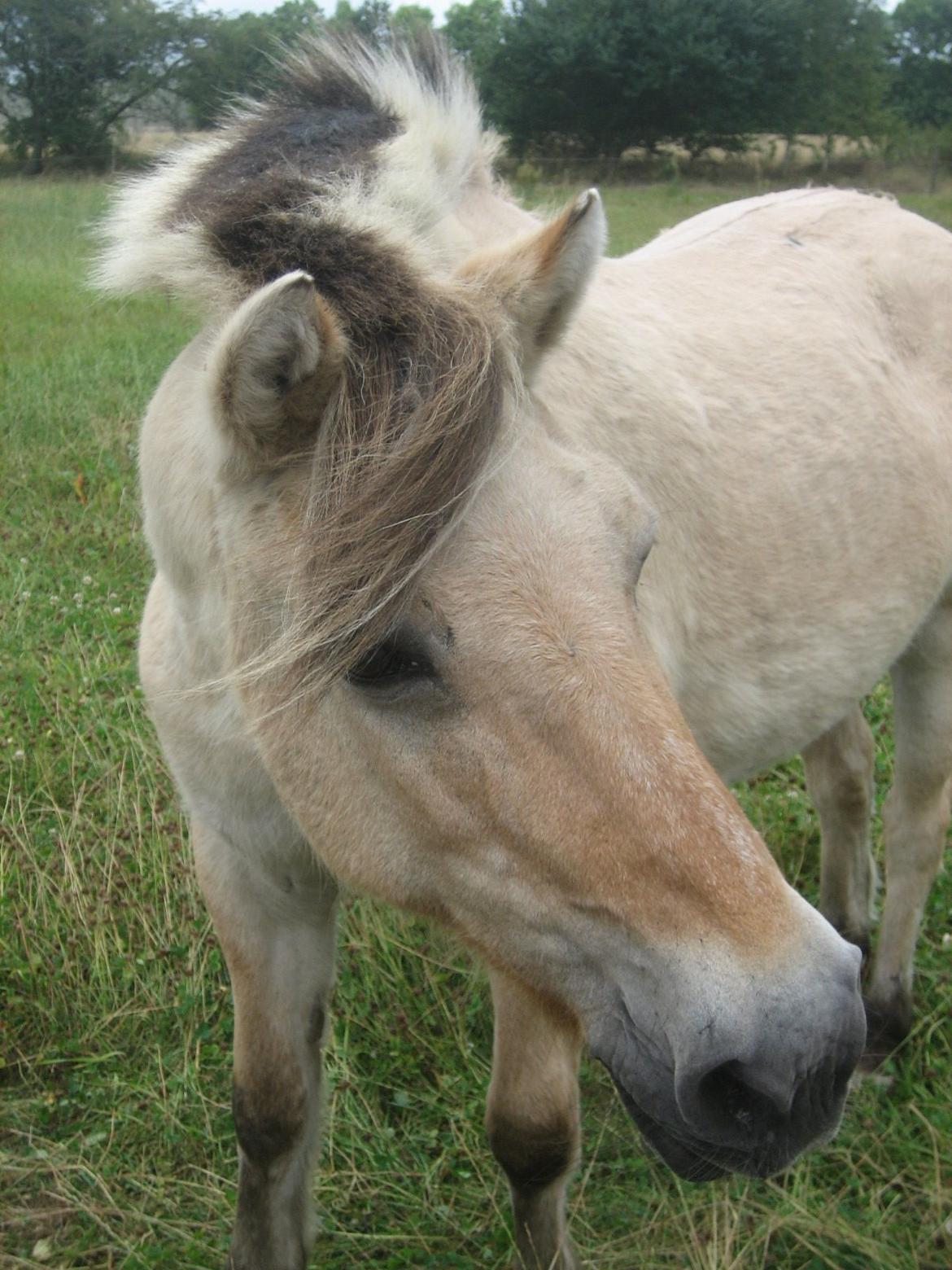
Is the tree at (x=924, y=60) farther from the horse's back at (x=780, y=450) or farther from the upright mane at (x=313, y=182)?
the upright mane at (x=313, y=182)

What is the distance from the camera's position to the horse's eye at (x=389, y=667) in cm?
172

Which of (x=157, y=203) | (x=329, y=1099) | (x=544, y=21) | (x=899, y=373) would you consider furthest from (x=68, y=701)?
(x=544, y=21)

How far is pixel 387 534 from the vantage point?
171 cm

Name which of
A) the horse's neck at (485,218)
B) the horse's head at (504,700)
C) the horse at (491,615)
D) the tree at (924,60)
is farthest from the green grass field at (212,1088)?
the tree at (924,60)

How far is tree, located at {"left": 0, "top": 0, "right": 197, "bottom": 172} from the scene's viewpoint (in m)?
27.3

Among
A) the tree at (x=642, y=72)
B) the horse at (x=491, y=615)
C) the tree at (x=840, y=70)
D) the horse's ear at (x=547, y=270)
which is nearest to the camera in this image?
the horse at (x=491, y=615)

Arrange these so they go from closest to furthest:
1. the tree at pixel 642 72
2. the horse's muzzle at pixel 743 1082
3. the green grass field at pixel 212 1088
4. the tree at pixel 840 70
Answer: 1. the horse's muzzle at pixel 743 1082
2. the green grass field at pixel 212 1088
3. the tree at pixel 642 72
4. the tree at pixel 840 70

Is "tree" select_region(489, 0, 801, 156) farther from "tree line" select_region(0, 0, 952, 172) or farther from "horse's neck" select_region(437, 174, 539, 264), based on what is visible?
"horse's neck" select_region(437, 174, 539, 264)

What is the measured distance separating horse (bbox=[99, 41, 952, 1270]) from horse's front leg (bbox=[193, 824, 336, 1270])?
0.01 metres

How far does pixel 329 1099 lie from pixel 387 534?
208 cm

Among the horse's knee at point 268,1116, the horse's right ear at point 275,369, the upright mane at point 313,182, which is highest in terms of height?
the upright mane at point 313,182

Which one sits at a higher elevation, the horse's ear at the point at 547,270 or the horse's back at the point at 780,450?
the horse's ear at the point at 547,270

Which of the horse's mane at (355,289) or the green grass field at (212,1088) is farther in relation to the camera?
the green grass field at (212,1088)

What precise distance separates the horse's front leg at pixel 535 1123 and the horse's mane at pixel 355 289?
1.09 metres
